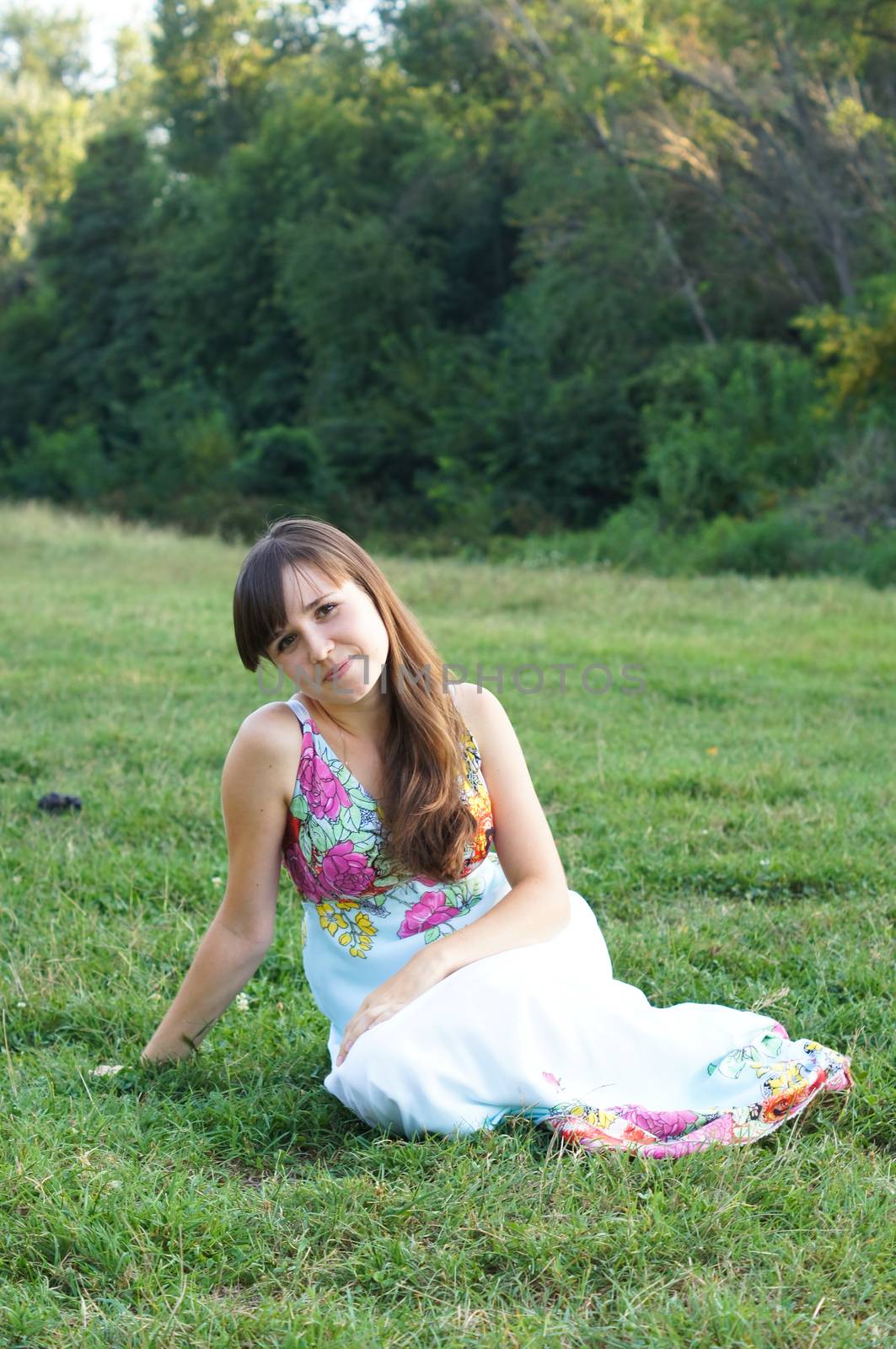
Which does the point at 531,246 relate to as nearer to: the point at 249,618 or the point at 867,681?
the point at 867,681

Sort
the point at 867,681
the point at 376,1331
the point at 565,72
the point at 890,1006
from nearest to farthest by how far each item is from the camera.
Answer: the point at 376,1331, the point at 890,1006, the point at 867,681, the point at 565,72

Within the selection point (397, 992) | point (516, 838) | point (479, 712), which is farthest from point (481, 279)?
point (397, 992)

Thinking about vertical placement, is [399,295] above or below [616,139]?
below

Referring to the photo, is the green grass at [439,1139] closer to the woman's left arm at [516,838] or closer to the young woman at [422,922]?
the young woman at [422,922]

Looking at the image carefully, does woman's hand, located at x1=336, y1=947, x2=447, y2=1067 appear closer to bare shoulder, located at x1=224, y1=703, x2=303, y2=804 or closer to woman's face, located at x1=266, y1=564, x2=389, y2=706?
bare shoulder, located at x1=224, y1=703, x2=303, y2=804

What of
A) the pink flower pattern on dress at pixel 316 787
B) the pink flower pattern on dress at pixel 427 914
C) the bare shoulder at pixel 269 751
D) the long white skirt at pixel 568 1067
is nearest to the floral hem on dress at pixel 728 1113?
the long white skirt at pixel 568 1067

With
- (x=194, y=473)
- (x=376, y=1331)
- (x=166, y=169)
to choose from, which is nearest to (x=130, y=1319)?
(x=376, y=1331)

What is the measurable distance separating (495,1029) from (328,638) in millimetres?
863

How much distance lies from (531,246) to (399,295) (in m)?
5.35

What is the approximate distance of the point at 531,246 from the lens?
78.1 ft

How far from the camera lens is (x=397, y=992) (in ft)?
8.86

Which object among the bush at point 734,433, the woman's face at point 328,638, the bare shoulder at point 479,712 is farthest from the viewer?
the bush at point 734,433

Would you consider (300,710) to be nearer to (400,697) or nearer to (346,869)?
(400,697)

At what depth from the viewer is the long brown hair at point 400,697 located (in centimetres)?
277
